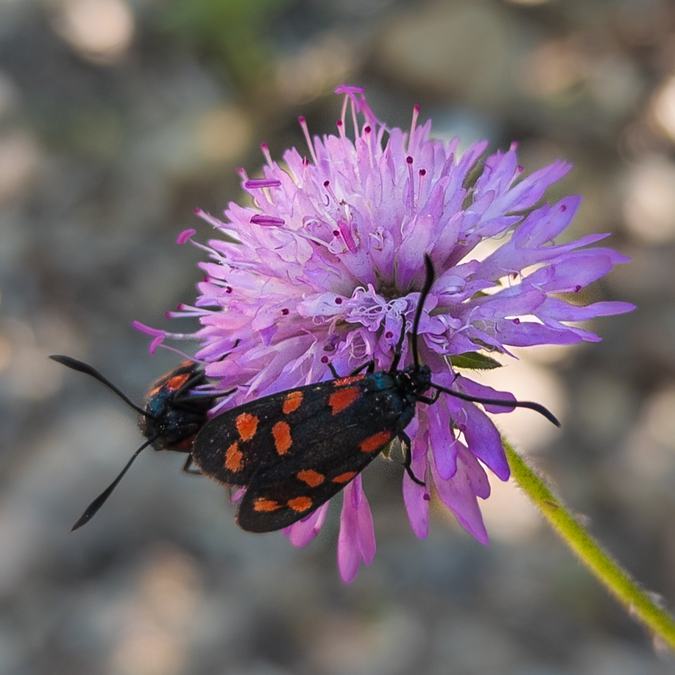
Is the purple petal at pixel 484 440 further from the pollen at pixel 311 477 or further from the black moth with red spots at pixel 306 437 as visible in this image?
the pollen at pixel 311 477

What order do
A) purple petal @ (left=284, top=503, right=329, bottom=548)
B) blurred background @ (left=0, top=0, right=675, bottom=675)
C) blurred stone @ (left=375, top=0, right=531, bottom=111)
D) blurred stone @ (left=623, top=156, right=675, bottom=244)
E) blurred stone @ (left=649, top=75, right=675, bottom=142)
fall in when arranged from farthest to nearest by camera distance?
blurred stone @ (left=375, top=0, right=531, bottom=111), blurred stone @ (left=649, top=75, right=675, bottom=142), blurred stone @ (left=623, top=156, right=675, bottom=244), blurred background @ (left=0, top=0, right=675, bottom=675), purple petal @ (left=284, top=503, right=329, bottom=548)

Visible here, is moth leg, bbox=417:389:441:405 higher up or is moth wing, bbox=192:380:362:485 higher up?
moth wing, bbox=192:380:362:485

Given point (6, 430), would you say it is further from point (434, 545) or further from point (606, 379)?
point (606, 379)

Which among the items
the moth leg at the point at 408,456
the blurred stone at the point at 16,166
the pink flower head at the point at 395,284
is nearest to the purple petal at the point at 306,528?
the pink flower head at the point at 395,284

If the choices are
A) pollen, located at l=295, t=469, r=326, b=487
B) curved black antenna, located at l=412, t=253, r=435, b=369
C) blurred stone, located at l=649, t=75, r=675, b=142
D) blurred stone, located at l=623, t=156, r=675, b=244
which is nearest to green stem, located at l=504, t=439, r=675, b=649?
curved black antenna, located at l=412, t=253, r=435, b=369

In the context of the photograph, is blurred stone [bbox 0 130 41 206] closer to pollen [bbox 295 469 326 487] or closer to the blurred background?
the blurred background

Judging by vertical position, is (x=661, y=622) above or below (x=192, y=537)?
above

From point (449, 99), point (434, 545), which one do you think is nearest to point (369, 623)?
point (434, 545)
